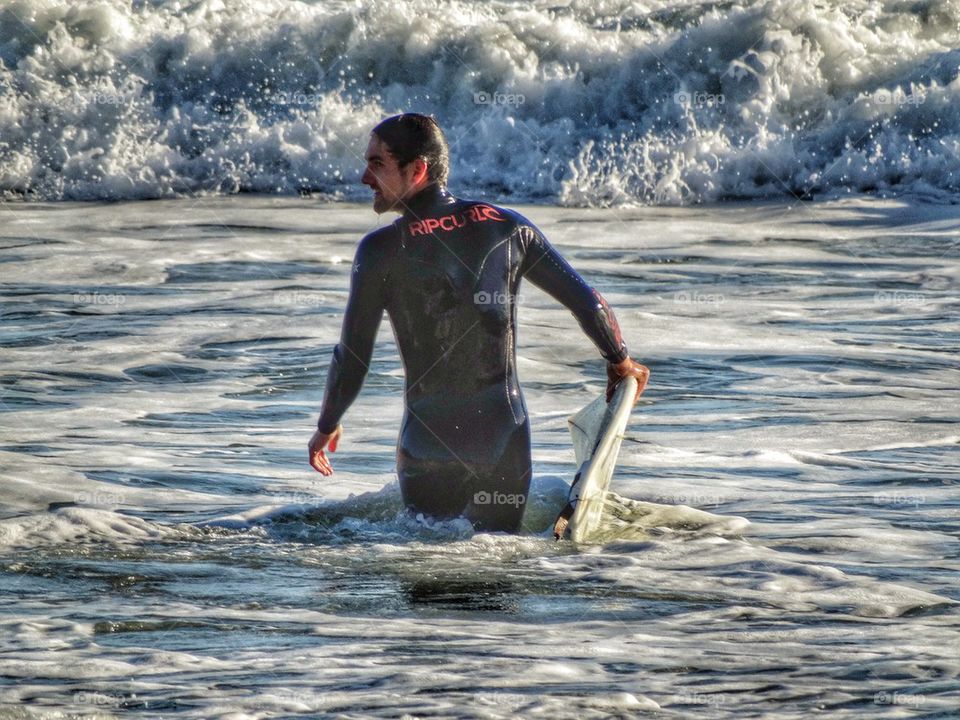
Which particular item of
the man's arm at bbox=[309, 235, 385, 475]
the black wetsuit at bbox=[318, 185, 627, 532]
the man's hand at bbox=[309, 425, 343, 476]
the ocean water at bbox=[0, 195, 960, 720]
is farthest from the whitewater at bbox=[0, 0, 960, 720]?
the man's arm at bbox=[309, 235, 385, 475]

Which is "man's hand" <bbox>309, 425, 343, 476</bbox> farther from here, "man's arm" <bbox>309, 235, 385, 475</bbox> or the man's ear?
the man's ear

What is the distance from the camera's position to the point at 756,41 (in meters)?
19.8

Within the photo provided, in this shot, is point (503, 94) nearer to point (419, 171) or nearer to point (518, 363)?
point (518, 363)

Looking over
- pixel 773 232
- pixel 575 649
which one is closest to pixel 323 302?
pixel 773 232

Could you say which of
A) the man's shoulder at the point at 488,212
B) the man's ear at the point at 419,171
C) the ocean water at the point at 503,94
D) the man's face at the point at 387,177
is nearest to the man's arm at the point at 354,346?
the man's face at the point at 387,177

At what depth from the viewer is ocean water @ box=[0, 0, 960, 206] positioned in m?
17.9

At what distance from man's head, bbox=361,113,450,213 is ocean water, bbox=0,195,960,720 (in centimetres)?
127

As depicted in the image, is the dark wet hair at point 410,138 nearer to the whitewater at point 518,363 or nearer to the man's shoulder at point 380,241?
the man's shoulder at point 380,241

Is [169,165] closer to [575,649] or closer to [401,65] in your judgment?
[401,65]

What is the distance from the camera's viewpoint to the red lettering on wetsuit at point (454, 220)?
5.80 metres

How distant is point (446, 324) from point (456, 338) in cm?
7

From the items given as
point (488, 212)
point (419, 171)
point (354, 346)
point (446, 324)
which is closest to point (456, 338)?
point (446, 324)

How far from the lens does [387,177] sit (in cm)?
580

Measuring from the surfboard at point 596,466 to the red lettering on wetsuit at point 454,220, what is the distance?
82 cm
